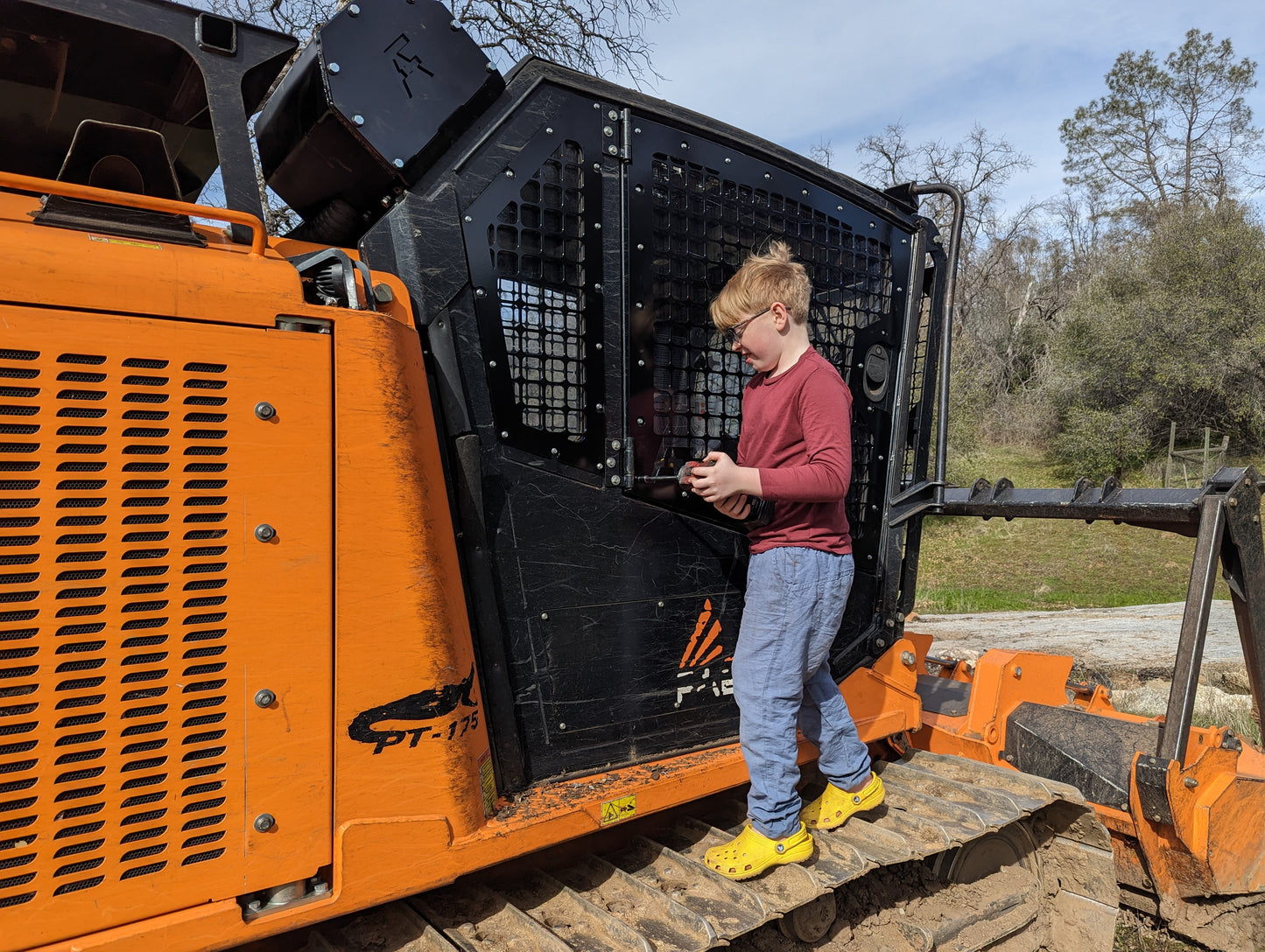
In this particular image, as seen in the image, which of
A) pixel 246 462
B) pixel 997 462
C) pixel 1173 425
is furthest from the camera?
pixel 997 462

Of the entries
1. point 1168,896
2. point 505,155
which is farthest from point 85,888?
point 1168,896

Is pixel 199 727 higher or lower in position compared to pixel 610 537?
lower

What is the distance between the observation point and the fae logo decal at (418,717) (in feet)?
5.46

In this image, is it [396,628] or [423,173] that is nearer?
[396,628]

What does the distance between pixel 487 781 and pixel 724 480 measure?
94 centimetres

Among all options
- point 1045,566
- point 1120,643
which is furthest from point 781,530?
point 1045,566

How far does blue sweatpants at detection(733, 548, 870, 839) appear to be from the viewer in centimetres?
225

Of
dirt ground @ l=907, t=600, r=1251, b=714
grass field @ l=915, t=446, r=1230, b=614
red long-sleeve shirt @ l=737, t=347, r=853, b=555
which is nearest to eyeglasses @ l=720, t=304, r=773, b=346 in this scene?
red long-sleeve shirt @ l=737, t=347, r=853, b=555

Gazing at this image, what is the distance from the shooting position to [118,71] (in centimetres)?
216

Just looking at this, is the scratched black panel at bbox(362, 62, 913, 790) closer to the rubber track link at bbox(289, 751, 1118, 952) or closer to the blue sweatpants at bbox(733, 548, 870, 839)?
the blue sweatpants at bbox(733, 548, 870, 839)

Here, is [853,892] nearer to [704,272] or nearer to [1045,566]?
[704,272]

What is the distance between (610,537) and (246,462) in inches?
38.2

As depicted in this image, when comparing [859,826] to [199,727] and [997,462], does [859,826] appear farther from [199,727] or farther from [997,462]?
[997,462]

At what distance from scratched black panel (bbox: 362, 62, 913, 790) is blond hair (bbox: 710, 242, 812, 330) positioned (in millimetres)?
102
